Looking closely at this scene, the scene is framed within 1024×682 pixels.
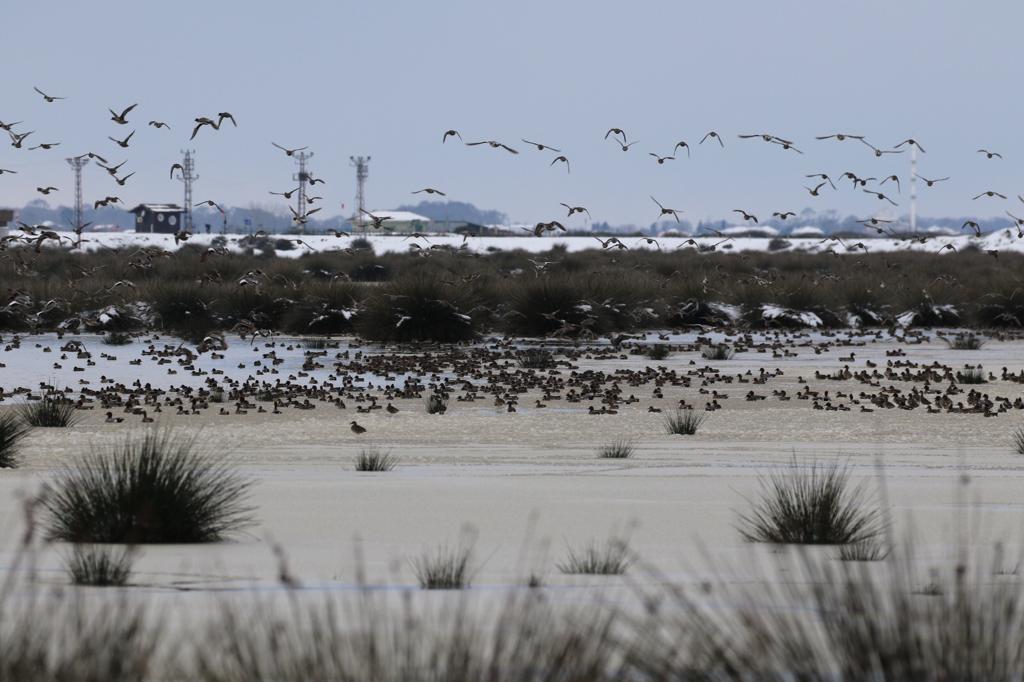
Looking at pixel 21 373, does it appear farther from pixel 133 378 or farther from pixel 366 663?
pixel 366 663

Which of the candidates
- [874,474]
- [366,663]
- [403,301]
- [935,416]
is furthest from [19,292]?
[366,663]

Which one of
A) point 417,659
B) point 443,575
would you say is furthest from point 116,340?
point 417,659

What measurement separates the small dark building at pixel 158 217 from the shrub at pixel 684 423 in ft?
486

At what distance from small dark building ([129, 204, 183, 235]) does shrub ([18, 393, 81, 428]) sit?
146167 mm

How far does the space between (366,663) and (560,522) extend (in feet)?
16.9

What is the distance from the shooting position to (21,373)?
77.1 ft

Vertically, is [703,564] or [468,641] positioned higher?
[468,641]

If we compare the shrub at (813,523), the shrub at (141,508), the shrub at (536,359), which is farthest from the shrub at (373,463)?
the shrub at (536,359)

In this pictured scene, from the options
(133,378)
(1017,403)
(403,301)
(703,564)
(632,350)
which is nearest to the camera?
(703,564)

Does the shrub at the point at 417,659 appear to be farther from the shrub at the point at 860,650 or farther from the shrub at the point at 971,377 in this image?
the shrub at the point at 971,377

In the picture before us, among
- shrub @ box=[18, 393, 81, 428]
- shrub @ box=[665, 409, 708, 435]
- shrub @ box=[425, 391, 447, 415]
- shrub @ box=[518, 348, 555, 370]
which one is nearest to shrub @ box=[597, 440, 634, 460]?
shrub @ box=[665, 409, 708, 435]

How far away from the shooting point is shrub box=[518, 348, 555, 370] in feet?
82.7

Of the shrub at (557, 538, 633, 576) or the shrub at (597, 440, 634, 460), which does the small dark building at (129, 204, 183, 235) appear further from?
the shrub at (557, 538, 633, 576)

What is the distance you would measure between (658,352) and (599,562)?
20.6m
